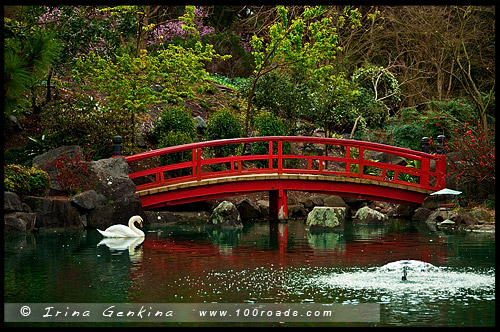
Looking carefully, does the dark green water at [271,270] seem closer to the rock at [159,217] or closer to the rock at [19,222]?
the rock at [19,222]

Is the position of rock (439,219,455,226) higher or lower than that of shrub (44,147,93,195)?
lower

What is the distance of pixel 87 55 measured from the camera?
22812 millimetres

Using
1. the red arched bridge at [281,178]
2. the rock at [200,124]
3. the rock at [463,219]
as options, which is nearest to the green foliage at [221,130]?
the red arched bridge at [281,178]

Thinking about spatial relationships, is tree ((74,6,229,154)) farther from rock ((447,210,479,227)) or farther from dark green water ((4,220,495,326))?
rock ((447,210,479,227))

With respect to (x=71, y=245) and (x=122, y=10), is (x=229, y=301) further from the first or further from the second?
(x=122, y=10)

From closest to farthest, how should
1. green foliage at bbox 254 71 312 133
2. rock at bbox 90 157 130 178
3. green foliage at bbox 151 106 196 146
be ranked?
rock at bbox 90 157 130 178 → green foliage at bbox 151 106 196 146 → green foliage at bbox 254 71 312 133

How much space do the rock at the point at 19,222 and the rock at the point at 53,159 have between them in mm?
1398

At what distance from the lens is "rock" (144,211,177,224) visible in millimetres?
18672

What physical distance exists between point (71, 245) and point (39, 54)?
18.5 ft

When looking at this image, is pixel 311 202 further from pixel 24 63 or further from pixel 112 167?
pixel 24 63

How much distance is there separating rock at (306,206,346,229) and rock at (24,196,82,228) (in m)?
4.81

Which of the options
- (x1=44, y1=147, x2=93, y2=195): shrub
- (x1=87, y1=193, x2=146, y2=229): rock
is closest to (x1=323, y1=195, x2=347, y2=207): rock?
(x1=87, y1=193, x2=146, y2=229): rock

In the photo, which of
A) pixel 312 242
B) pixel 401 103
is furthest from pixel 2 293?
pixel 401 103

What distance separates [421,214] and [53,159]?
8.42 meters
